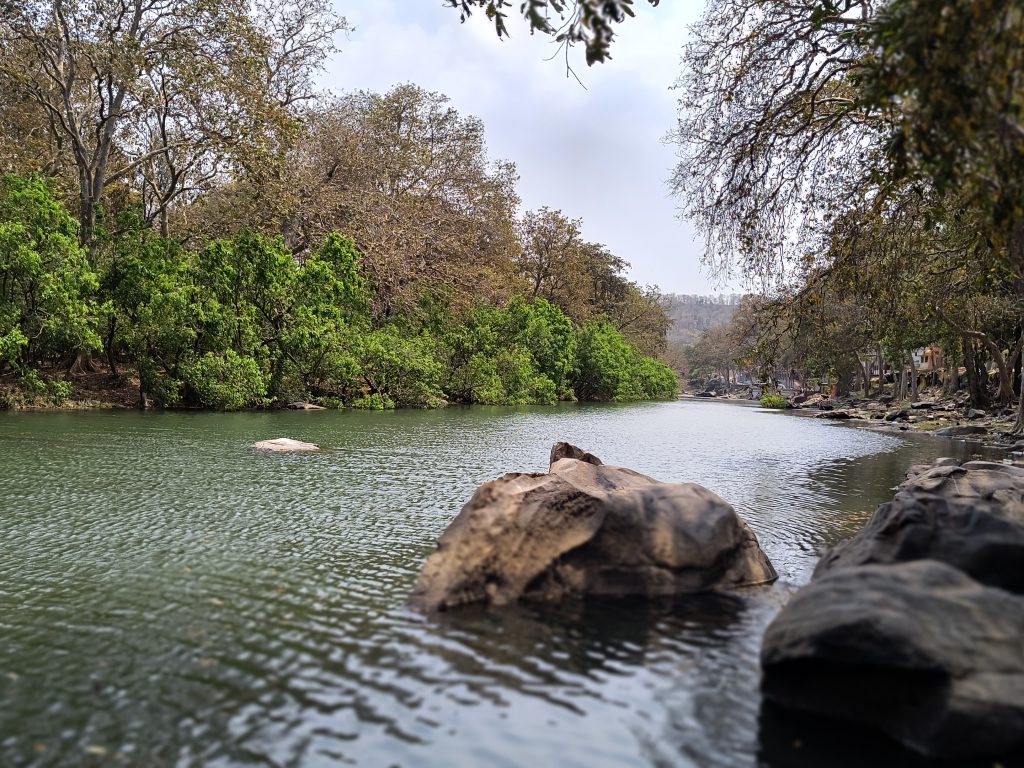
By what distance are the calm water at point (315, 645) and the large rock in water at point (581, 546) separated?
0.99ft

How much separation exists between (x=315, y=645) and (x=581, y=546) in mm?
2620

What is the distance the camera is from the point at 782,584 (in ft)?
24.7

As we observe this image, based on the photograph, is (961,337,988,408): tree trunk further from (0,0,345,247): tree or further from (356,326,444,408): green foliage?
(0,0,345,247): tree

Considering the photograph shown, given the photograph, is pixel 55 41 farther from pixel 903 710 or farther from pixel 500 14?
pixel 903 710

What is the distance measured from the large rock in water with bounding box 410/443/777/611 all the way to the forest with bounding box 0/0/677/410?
2227cm

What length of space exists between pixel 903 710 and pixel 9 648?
19.9 ft

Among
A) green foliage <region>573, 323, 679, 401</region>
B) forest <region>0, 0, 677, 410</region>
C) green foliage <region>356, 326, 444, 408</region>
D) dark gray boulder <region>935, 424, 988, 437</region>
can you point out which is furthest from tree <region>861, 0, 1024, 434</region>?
green foliage <region>573, 323, 679, 401</region>

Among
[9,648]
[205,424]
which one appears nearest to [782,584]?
[9,648]

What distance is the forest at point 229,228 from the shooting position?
25078mm

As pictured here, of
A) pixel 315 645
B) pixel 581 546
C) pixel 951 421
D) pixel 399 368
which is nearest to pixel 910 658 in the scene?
pixel 581 546

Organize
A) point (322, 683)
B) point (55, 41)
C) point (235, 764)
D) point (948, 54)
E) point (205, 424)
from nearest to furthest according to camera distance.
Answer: point (235, 764) < point (948, 54) < point (322, 683) < point (205, 424) < point (55, 41)

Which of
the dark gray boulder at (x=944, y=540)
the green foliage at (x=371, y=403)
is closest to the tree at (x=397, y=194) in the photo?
the green foliage at (x=371, y=403)

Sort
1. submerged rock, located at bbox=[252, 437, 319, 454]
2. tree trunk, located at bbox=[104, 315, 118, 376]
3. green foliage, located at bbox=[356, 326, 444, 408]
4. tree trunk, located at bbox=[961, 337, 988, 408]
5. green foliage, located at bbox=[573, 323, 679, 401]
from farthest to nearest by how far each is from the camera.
Answer: green foliage, located at bbox=[573, 323, 679, 401] → tree trunk, located at bbox=[961, 337, 988, 408] → green foliage, located at bbox=[356, 326, 444, 408] → tree trunk, located at bbox=[104, 315, 118, 376] → submerged rock, located at bbox=[252, 437, 319, 454]

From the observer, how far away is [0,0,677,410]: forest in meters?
25.1
